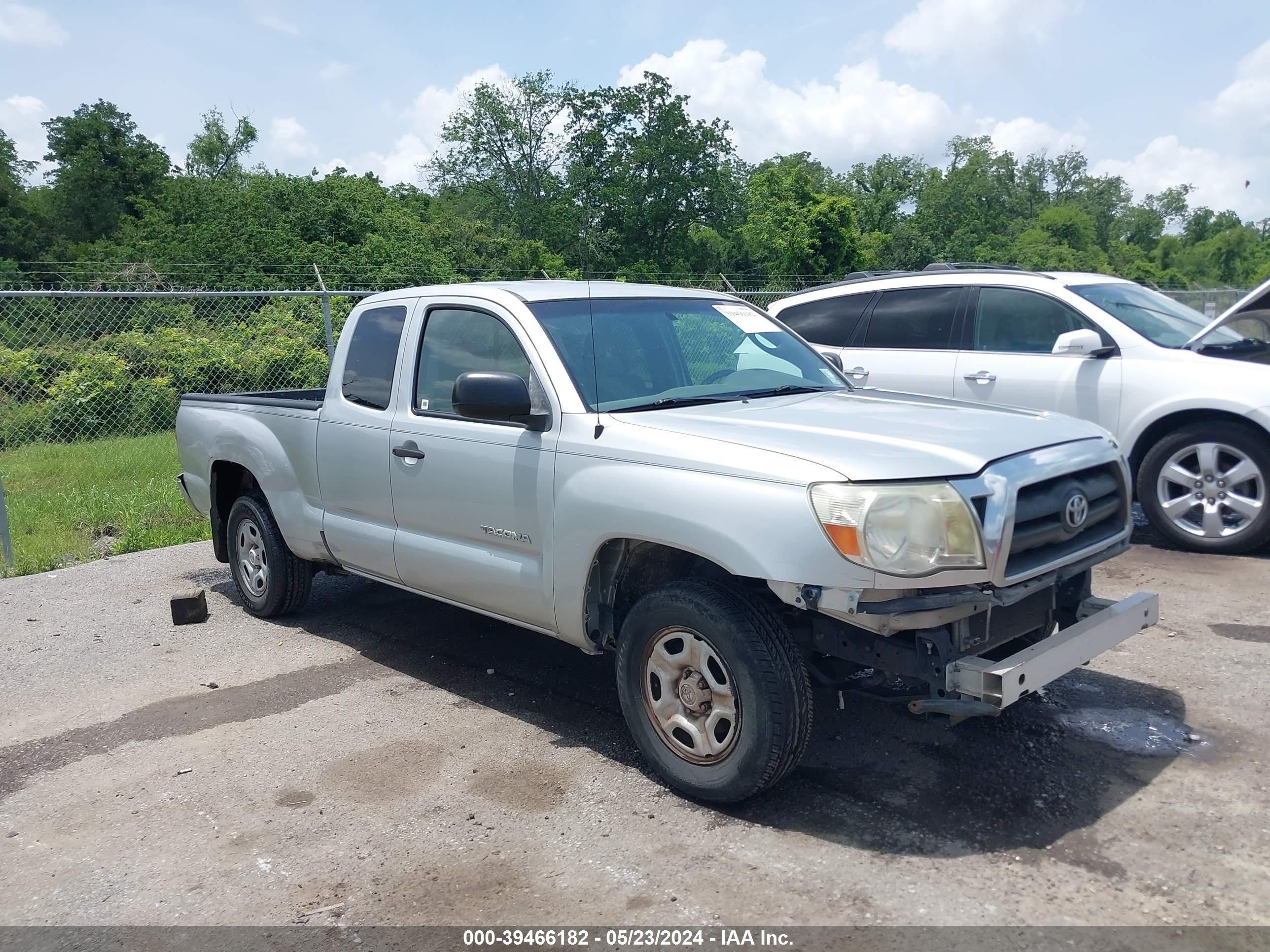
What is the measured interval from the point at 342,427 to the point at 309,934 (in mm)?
2928

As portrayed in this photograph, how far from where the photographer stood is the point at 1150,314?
25.6 ft

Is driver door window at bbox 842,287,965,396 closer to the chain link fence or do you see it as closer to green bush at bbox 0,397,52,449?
the chain link fence

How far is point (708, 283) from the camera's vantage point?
1390cm

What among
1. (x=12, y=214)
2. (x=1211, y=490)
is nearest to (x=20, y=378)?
(x=1211, y=490)

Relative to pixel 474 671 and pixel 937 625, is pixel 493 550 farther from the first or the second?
pixel 937 625

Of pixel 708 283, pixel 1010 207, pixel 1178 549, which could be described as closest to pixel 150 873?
pixel 1178 549

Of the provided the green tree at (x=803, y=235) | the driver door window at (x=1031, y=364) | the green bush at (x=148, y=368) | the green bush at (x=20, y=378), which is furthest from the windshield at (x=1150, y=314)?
the green tree at (x=803, y=235)

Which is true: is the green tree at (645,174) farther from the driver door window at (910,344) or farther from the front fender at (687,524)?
the front fender at (687,524)

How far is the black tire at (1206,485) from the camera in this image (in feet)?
22.3

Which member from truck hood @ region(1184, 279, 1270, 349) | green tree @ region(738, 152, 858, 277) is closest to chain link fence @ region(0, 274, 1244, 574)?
truck hood @ region(1184, 279, 1270, 349)

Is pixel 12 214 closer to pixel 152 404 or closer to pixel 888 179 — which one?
pixel 152 404

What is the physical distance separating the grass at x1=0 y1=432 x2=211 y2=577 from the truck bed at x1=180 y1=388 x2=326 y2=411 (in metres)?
1.99

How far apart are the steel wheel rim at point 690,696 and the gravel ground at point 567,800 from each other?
25cm

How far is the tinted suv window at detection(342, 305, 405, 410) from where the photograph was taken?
17.7 feet
